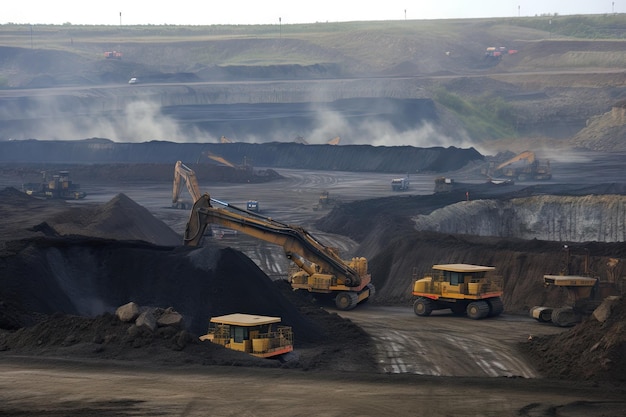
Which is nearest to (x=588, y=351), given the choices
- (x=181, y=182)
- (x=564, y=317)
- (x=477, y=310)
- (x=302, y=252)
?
(x=564, y=317)

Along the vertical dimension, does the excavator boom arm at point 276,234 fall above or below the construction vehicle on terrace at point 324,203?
below

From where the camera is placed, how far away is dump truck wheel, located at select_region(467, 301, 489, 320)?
1729 inches

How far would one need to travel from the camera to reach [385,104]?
16325 centimetres

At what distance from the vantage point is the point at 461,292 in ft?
145

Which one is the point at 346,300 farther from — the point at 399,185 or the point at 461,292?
the point at 399,185

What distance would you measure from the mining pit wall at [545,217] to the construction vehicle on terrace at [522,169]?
24039 millimetres

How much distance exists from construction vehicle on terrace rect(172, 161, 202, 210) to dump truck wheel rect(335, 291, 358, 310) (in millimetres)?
24668

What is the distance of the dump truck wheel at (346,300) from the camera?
46500mm

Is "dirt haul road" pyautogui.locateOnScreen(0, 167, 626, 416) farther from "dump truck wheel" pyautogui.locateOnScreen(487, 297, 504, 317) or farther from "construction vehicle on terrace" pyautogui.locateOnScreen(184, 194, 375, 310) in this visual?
"construction vehicle on terrace" pyautogui.locateOnScreen(184, 194, 375, 310)

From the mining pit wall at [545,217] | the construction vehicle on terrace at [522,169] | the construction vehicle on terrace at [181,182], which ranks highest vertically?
the construction vehicle on terrace at [522,169]

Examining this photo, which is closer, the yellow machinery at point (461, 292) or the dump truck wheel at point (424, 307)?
the yellow machinery at point (461, 292)

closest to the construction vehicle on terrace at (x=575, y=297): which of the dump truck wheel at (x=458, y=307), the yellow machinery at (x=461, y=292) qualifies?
the yellow machinery at (x=461, y=292)

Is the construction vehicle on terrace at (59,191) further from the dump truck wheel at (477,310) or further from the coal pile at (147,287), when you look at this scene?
the dump truck wheel at (477,310)

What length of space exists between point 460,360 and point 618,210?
41.6 meters
